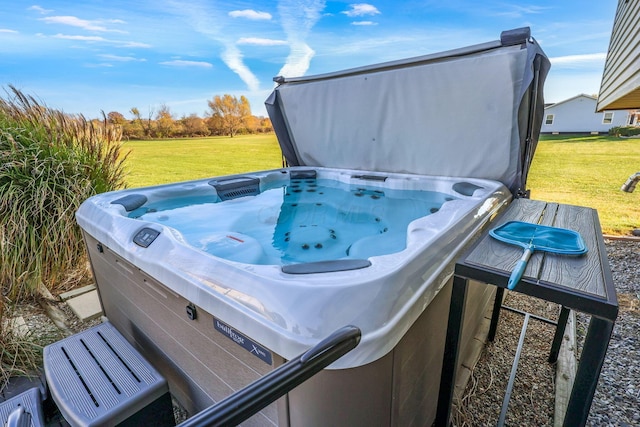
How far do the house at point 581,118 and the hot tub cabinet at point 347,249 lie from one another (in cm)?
1846

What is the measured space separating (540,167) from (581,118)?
14.5 meters

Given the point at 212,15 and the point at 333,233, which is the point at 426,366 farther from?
the point at 212,15

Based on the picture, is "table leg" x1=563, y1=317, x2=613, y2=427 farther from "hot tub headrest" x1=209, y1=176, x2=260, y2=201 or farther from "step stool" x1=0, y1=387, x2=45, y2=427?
"hot tub headrest" x1=209, y1=176, x2=260, y2=201

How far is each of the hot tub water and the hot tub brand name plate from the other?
635 millimetres

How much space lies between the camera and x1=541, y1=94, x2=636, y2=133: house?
1640cm

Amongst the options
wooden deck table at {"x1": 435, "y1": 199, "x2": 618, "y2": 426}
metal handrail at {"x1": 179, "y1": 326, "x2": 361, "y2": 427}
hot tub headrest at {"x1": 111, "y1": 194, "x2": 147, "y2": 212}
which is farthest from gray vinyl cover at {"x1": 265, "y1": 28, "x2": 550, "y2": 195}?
metal handrail at {"x1": 179, "y1": 326, "x2": 361, "y2": 427}

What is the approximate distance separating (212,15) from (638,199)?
7045 mm

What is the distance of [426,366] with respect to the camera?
1175mm

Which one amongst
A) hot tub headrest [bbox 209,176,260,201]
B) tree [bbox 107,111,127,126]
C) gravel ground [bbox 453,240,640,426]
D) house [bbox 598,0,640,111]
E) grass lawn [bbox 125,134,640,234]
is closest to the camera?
gravel ground [bbox 453,240,640,426]

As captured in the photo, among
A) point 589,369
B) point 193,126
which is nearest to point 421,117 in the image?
point 589,369

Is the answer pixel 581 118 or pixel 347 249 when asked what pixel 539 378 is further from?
pixel 581 118

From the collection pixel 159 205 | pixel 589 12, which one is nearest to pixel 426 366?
pixel 159 205

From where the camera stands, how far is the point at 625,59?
11.9 feet

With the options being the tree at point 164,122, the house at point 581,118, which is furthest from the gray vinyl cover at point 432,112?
the house at point 581,118
